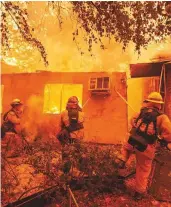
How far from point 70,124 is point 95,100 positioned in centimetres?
612

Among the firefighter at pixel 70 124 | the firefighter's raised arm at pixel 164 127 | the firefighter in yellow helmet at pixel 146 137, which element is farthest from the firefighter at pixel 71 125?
the firefighter's raised arm at pixel 164 127

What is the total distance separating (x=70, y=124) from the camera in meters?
6.17

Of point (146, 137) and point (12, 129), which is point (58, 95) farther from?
point (146, 137)

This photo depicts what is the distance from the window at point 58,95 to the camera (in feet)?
41.1

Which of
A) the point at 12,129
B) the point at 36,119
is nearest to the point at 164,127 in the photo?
the point at 12,129

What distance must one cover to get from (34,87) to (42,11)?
7.09 metres

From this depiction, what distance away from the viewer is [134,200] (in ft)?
17.1

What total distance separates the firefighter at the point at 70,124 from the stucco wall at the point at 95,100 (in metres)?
5.06

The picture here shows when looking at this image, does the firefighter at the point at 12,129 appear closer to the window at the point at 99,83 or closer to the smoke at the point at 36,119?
the smoke at the point at 36,119

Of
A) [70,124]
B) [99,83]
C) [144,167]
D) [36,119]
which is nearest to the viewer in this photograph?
[144,167]

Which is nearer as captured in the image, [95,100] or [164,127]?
[164,127]

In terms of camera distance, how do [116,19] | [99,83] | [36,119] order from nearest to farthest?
1. [116,19]
2. [99,83]
3. [36,119]

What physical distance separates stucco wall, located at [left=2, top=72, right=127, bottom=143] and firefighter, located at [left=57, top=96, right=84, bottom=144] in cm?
506

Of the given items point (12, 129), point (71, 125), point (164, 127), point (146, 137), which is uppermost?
point (164, 127)
